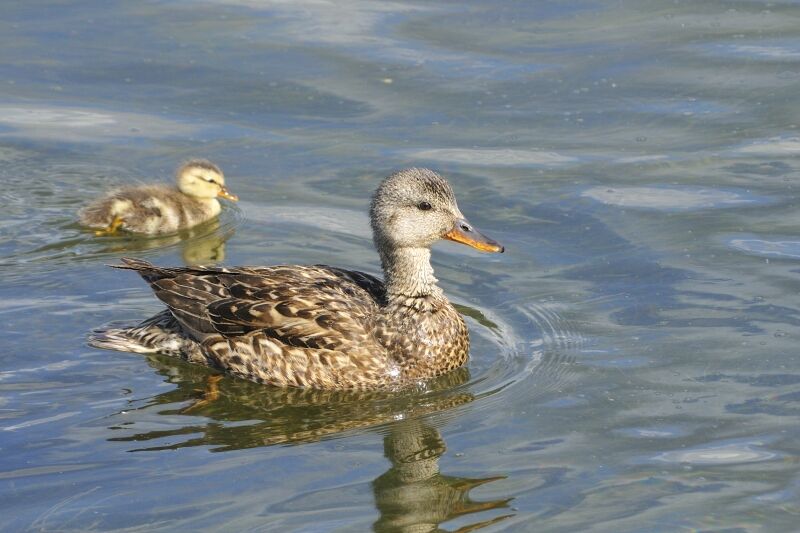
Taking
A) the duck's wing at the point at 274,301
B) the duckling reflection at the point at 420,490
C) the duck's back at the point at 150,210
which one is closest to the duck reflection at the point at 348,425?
the duckling reflection at the point at 420,490

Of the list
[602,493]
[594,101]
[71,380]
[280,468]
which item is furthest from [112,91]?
[602,493]

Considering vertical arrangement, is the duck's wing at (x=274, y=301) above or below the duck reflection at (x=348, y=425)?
above

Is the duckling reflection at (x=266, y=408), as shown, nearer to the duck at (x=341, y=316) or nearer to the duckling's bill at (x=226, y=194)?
the duck at (x=341, y=316)

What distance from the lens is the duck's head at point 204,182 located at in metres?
9.48

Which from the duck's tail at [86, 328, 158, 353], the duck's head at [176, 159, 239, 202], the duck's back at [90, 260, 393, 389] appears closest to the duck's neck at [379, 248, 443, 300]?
the duck's back at [90, 260, 393, 389]

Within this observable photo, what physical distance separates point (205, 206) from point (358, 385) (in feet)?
9.20

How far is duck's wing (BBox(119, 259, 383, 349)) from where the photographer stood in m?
7.39

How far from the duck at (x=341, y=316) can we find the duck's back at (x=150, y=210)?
5.78ft

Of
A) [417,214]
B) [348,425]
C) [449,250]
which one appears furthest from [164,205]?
[348,425]

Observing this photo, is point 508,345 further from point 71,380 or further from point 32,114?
point 32,114

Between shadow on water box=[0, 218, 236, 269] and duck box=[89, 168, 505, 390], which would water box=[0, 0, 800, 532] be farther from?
duck box=[89, 168, 505, 390]

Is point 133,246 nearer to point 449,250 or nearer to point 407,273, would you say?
point 449,250

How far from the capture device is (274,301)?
24.5ft

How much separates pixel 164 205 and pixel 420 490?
4034 mm
